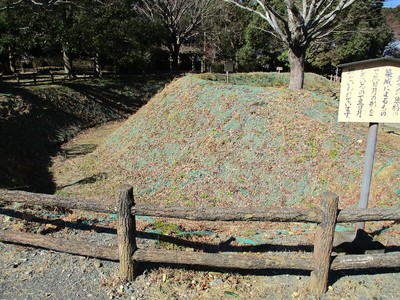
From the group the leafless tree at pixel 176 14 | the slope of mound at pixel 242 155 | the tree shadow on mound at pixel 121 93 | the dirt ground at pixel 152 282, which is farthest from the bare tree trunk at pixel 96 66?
the dirt ground at pixel 152 282

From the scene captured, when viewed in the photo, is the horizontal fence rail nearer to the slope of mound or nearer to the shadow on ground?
the slope of mound

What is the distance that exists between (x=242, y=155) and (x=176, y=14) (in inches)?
933

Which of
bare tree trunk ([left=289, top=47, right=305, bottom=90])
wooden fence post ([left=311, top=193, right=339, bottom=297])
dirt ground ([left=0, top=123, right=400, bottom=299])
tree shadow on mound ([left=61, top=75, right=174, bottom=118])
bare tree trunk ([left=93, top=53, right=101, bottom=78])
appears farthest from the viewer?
bare tree trunk ([left=93, top=53, right=101, bottom=78])

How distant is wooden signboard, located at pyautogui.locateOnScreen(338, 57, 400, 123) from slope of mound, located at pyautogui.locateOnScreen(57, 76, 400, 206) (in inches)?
95.7

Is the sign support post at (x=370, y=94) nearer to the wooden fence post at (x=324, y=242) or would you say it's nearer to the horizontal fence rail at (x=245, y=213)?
the horizontal fence rail at (x=245, y=213)

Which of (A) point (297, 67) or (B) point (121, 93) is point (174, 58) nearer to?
(B) point (121, 93)

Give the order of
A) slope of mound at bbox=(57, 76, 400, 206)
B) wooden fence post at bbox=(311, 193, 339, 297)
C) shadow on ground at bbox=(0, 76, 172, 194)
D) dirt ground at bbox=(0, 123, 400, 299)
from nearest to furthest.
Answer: wooden fence post at bbox=(311, 193, 339, 297) → dirt ground at bbox=(0, 123, 400, 299) → slope of mound at bbox=(57, 76, 400, 206) → shadow on ground at bbox=(0, 76, 172, 194)

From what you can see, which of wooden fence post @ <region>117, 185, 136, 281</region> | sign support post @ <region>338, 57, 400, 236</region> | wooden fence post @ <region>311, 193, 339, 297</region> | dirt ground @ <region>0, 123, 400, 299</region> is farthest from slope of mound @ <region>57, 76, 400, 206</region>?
wooden fence post @ <region>117, 185, 136, 281</region>

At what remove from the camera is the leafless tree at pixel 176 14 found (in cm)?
→ 2761

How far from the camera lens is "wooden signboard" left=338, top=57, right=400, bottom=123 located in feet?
11.8

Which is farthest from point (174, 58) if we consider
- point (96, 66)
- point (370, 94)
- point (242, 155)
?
point (370, 94)

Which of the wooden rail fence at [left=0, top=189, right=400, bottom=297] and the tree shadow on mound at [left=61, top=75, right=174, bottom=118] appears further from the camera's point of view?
the tree shadow on mound at [left=61, top=75, right=174, bottom=118]

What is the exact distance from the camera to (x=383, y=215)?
3250 mm

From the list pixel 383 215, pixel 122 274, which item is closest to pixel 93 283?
pixel 122 274
